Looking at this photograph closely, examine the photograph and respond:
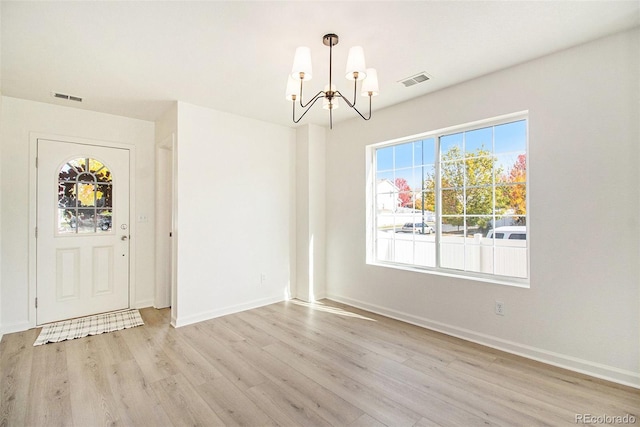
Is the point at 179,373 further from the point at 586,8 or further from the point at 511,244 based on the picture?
the point at 586,8

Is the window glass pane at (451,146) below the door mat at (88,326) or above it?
above

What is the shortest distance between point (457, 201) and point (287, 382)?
245cm

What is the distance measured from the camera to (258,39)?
90.4 inches

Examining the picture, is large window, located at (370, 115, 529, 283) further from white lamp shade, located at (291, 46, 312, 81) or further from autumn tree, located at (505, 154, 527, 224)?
white lamp shade, located at (291, 46, 312, 81)

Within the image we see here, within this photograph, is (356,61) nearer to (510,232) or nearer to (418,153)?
(418,153)

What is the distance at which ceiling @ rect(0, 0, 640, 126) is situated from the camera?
1.97m

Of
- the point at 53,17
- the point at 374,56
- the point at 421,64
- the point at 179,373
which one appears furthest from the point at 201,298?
the point at 421,64

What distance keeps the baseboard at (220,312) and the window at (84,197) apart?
62.9 inches

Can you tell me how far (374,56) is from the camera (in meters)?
2.55

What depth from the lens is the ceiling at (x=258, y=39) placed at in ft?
6.47

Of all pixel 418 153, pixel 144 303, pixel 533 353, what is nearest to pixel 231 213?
pixel 144 303

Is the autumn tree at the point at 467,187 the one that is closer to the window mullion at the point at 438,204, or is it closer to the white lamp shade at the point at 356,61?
the window mullion at the point at 438,204

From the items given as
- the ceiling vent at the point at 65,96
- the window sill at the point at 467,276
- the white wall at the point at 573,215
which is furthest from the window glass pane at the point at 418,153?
the ceiling vent at the point at 65,96

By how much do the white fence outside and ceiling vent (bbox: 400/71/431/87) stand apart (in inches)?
65.6
